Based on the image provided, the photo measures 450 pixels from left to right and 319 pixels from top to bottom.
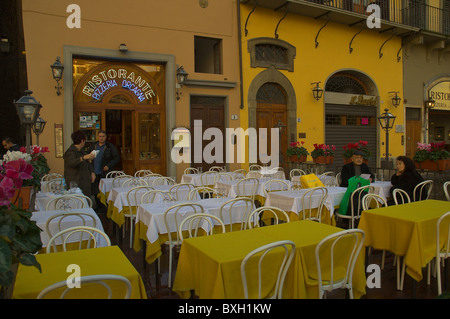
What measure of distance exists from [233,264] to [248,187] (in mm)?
4523

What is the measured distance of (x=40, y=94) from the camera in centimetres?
877

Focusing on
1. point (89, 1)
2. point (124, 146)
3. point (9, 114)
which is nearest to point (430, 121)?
point (124, 146)

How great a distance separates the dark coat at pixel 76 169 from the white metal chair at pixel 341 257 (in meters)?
4.12

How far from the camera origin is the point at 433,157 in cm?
735

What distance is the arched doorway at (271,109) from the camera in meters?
11.8

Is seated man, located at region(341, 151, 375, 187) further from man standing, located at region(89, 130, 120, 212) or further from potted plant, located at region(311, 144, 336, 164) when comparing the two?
man standing, located at region(89, 130, 120, 212)

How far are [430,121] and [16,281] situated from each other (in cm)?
2095

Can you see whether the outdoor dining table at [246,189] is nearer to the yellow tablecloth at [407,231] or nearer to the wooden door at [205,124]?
the yellow tablecloth at [407,231]

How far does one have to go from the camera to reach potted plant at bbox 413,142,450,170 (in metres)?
7.29

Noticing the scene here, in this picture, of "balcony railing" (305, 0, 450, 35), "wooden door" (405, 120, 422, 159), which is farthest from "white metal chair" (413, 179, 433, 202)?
"wooden door" (405, 120, 422, 159)

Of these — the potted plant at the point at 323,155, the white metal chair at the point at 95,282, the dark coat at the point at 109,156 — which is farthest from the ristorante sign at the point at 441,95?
the white metal chair at the point at 95,282

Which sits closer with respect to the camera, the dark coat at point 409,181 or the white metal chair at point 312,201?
the white metal chair at point 312,201

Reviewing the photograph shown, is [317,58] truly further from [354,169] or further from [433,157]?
[354,169]
